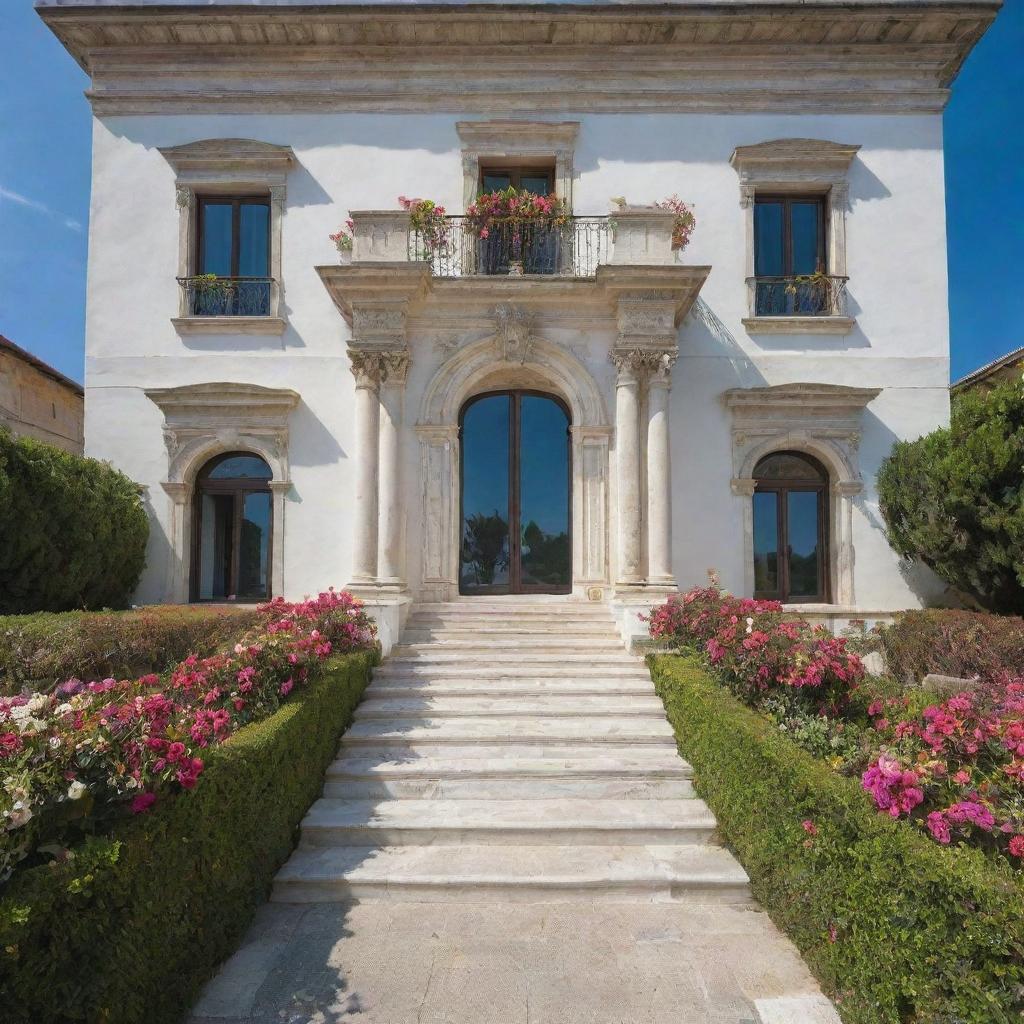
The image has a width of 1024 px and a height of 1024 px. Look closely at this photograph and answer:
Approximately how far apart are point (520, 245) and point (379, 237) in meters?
2.50

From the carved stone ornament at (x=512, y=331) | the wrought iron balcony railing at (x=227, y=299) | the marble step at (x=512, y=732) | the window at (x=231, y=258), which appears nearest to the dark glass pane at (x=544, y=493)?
the carved stone ornament at (x=512, y=331)

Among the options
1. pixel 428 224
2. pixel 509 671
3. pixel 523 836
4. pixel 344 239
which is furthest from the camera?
pixel 344 239

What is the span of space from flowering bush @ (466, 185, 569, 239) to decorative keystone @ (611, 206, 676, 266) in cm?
135

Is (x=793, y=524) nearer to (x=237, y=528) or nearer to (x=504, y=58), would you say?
(x=504, y=58)

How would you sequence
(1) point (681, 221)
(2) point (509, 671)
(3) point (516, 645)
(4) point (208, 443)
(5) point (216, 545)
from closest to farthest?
(2) point (509, 671)
(3) point (516, 645)
(1) point (681, 221)
(4) point (208, 443)
(5) point (216, 545)

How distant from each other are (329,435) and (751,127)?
946 centimetres

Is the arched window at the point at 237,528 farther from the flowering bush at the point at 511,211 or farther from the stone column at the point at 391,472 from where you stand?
the flowering bush at the point at 511,211

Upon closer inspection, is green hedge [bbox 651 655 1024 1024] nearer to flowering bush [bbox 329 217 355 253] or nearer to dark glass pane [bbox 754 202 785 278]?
dark glass pane [bbox 754 202 785 278]

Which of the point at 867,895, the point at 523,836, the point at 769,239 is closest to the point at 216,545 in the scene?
the point at 523,836

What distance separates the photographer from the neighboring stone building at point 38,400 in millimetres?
13664

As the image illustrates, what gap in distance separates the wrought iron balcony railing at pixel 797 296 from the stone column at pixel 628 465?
3.30 meters

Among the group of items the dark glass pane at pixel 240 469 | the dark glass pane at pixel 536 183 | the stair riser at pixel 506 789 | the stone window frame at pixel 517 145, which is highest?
the stone window frame at pixel 517 145

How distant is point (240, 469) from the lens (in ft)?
39.5

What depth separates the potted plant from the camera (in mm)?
11156
